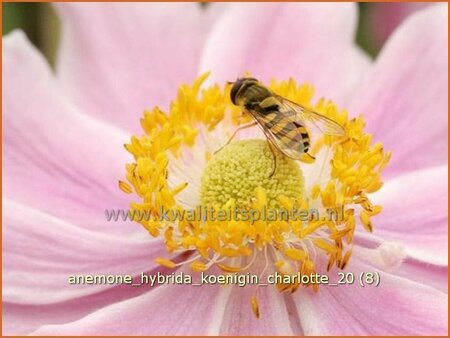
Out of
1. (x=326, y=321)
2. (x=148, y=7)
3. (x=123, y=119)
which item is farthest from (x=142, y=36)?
(x=326, y=321)

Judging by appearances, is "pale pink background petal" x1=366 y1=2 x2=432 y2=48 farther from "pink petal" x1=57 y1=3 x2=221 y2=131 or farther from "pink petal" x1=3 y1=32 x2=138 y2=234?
"pink petal" x1=3 y1=32 x2=138 y2=234

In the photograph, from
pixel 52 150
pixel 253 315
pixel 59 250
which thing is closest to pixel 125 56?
pixel 52 150

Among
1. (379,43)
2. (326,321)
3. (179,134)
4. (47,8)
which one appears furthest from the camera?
(379,43)

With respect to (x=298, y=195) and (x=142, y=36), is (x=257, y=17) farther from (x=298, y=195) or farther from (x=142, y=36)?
(x=298, y=195)

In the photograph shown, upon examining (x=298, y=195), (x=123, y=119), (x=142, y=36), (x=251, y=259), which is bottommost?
(x=251, y=259)

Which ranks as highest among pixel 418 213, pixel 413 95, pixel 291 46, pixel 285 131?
pixel 291 46

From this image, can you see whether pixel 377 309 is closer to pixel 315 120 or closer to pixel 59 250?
pixel 315 120

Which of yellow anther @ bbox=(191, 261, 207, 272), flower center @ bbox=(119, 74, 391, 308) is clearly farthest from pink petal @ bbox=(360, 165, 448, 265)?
yellow anther @ bbox=(191, 261, 207, 272)
